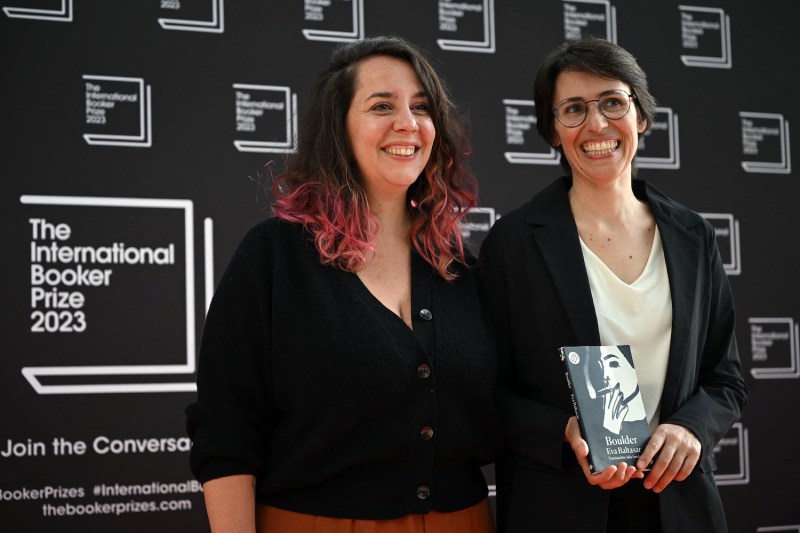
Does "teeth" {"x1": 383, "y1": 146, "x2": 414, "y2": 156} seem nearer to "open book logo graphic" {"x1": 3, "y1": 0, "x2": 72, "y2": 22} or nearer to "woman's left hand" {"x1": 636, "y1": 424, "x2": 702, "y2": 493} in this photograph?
"woman's left hand" {"x1": 636, "y1": 424, "x2": 702, "y2": 493}

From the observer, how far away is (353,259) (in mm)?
2043

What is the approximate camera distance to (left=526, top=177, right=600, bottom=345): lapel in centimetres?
206

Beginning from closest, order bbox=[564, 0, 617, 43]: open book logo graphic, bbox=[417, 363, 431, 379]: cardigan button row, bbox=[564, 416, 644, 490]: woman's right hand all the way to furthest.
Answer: bbox=[564, 416, 644, 490]: woman's right hand, bbox=[417, 363, 431, 379]: cardigan button row, bbox=[564, 0, 617, 43]: open book logo graphic

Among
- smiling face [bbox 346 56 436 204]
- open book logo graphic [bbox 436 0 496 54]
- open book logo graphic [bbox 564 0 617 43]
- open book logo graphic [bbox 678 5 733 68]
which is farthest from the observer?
open book logo graphic [bbox 678 5 733 68]

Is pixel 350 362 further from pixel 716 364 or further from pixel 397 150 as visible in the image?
pixel 716 364

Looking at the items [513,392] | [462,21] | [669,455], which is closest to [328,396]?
[513,392]

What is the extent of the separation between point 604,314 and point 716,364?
354 millimetres

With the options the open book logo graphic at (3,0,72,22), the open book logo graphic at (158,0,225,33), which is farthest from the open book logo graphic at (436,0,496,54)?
the open book logo graphic at (3,0,72,22)

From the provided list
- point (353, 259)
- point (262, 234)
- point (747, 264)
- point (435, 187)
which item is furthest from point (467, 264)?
point (747, 264)

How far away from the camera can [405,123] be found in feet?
7.06

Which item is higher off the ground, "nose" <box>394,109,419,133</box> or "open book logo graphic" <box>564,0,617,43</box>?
"open book logo graphic" <box>564,0,617,43</box>

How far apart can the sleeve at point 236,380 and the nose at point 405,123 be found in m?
0.47

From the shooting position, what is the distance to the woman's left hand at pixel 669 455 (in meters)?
1.91

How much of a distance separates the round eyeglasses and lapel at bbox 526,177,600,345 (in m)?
0.19
